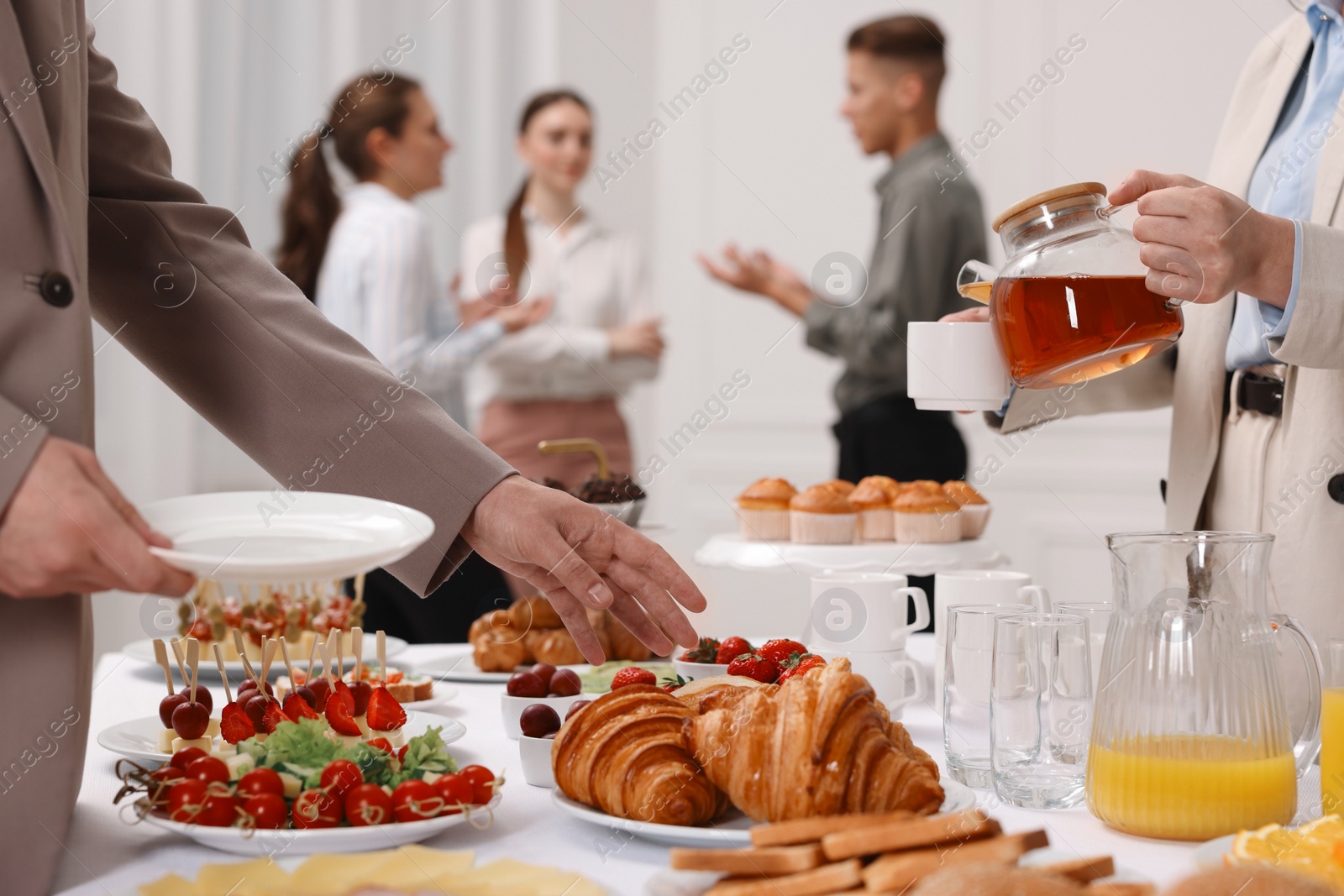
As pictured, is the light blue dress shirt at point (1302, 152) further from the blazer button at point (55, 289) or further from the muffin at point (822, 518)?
the blazer button at point (55, 289)

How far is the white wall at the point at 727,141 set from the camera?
3873 millimetres

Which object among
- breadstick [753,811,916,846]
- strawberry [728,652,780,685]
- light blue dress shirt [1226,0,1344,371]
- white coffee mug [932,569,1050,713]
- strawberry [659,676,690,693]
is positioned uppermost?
light blue dress shirt [1226,0,1344,371]

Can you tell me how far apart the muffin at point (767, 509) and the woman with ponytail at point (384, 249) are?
100cm

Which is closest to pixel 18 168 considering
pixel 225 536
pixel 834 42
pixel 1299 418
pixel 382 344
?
pixel 225 536

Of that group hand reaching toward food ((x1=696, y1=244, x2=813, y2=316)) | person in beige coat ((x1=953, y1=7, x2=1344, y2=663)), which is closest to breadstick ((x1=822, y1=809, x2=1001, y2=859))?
person in beige coat ((x1=953, y1=7, x2=1344, y2=663))

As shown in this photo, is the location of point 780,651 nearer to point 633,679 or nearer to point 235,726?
point 633,679

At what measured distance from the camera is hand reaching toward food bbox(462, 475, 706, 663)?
103 cm

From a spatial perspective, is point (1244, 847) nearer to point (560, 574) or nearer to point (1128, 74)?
point (560, 574)

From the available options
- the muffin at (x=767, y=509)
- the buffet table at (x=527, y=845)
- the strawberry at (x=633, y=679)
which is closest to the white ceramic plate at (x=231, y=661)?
the buffet table at (x=527, y=845)

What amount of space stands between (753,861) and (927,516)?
1.39 metres

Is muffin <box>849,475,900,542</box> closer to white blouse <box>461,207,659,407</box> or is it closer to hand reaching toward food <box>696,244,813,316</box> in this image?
hand reaching toward food <box>696,244,813,316</box>

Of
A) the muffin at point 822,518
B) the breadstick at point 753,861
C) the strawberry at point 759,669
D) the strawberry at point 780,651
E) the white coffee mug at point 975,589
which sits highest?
the muffin at point 822,518

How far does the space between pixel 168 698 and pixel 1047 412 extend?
46.4 inches

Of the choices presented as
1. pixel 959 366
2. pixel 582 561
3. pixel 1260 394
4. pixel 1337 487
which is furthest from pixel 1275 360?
pixel 582 561
